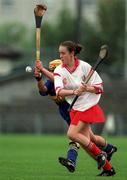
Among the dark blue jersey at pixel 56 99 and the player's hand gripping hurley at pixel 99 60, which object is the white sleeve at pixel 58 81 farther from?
the dark blue jersey at pixel 56 99

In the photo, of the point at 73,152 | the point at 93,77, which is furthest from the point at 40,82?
the point at 73,152

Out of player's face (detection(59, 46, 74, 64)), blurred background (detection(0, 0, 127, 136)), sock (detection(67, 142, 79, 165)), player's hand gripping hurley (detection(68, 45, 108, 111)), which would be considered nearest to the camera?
player's hand gripping hurley (detection(68, 45, 108, 111))

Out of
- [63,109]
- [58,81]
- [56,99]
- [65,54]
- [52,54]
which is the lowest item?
[52,54]

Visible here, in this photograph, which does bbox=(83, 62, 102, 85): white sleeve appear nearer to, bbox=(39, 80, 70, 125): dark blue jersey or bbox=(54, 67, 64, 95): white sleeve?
bbox=(54, 67, 64, 95): white sleeve

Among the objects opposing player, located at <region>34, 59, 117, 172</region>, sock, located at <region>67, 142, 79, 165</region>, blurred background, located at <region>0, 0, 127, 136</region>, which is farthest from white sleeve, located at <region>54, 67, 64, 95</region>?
blurred background, located at <region>0, 0, 127, 136</region>

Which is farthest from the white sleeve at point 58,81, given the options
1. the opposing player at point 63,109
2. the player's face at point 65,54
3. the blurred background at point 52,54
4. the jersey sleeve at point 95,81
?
the blurred background at point 52,54

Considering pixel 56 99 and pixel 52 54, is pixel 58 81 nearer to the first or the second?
pixel 56 99

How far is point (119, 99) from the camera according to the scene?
5459 centimetres

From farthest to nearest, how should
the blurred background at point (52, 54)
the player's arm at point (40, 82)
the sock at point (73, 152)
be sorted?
the blurred background at point (52, 54), the player's arm at point (40, 82), the sock at point (73, 152)

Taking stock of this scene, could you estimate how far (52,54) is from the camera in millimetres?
60875

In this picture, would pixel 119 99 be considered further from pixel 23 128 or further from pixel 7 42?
pixel 7 42

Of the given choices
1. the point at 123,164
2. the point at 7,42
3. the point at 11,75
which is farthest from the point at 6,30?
the point at 123,164

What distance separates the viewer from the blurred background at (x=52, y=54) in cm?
5025

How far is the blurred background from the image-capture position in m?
50.2
